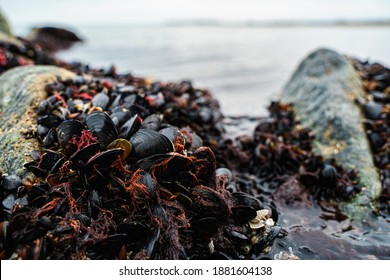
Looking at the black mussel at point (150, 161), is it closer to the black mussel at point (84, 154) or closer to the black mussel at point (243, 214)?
the black mussel at point (84, 154)

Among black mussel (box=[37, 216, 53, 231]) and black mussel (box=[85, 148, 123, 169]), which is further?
black mussel (box=[85, 148, 123, 169])

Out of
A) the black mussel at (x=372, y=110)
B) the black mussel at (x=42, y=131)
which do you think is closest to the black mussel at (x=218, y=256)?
the black mussel at (x=42, y=131)

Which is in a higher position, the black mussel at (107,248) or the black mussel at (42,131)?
the black mussel at (42,131)

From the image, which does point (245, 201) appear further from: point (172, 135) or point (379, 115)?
point (379, 115)

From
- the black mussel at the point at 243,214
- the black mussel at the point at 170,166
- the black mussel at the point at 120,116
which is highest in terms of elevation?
the black mussel at the point at 120,116

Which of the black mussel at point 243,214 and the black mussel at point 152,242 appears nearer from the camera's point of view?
the black mussel at point 152,242

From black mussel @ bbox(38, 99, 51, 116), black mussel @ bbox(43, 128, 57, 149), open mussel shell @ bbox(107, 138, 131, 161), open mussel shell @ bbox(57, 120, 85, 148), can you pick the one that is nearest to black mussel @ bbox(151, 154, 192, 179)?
open mussel shell @ bbox(107, 138, 131, 161)

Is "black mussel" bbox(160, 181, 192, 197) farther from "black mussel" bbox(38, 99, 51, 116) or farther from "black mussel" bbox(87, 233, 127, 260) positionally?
"black mussel" bbox(38, 99, 51, 116)
